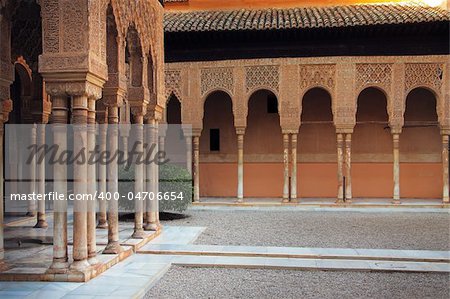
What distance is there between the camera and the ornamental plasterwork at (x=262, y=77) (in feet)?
51.6

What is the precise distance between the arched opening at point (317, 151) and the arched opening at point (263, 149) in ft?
2.82

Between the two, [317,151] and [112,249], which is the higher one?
[317,151]

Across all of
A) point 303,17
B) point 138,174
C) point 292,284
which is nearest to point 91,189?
point 138,174

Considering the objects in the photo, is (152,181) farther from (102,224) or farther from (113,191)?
(113,191)

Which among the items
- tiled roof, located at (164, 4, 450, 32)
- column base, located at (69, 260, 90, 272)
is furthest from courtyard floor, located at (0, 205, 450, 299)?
tiled roof, located at (164, 4, 450, 32)

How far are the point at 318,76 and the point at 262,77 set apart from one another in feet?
6.15

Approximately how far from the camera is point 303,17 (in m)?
16.7

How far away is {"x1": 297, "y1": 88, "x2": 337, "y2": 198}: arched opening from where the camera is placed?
17.9m

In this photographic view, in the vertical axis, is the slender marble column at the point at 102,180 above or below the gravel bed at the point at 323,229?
above

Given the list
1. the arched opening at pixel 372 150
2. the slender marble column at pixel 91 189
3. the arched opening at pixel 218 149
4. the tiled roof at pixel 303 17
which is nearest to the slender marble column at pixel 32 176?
the slender marble column at pixel 91 189

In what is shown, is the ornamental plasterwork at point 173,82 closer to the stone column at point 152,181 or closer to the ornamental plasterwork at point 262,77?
Answer: the ornamental plasterwork at point 262,77

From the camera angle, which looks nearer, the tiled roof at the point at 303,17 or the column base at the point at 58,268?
the column base at the point at 58,268

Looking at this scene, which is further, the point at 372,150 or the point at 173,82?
the point at 372,150

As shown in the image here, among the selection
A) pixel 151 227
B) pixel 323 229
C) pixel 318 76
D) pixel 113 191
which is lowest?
pixel 323 229
